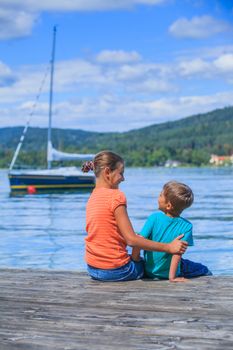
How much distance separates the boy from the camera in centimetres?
586

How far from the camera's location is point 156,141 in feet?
604

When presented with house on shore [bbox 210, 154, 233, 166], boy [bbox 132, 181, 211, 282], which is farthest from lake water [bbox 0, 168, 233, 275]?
house on shore [bbox 210, 154, 233, 166]

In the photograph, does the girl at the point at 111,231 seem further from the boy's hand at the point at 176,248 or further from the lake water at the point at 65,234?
the lake water at the point at 65,234

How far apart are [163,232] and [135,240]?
0.44 metres

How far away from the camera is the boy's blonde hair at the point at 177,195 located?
230 inches

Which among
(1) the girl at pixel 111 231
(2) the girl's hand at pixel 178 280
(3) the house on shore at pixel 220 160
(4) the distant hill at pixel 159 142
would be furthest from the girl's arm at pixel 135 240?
(3) the house on shore at pixel 220 160

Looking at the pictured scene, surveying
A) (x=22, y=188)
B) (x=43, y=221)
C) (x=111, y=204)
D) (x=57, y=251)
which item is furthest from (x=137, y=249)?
(x=22, y=188)

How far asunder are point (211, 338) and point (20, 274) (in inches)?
116

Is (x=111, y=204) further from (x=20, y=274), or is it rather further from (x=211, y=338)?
(x=211, y=338)

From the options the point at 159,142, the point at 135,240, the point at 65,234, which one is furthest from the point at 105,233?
the point at 159,142

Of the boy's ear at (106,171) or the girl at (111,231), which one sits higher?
the boy's ear at (106,171)

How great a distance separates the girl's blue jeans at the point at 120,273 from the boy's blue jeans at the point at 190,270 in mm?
426

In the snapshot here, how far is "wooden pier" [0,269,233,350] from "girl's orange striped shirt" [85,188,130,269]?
0.73 ft

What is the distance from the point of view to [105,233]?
5816 millimetres
